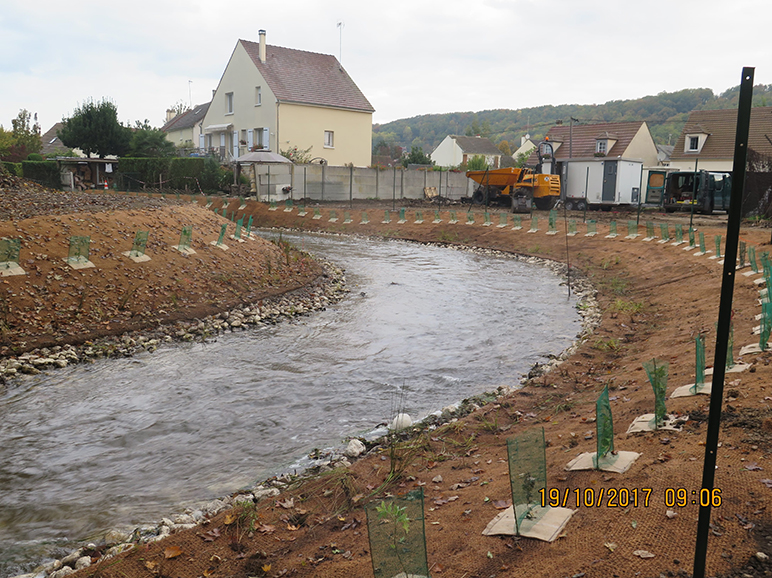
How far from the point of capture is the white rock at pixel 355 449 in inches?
279

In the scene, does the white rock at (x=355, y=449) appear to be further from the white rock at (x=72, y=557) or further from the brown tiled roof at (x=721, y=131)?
the brown tiled roof at (x=721, y=131)

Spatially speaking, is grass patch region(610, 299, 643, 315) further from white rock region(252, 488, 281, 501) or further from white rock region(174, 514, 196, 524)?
white rock region(174, 514, 196, 524)

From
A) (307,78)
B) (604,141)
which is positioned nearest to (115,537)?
(307,78)

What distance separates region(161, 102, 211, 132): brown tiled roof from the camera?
59025 mm

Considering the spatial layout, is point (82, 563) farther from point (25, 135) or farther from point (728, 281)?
point (25, 135)

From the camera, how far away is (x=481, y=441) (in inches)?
282

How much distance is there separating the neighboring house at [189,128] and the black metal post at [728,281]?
176 feet

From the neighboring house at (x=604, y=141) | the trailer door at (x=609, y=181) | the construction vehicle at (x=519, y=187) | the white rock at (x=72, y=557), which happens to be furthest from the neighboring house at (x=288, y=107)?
the white rock at (x=72, y=557)

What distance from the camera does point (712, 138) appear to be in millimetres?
45000

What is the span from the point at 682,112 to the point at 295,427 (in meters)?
86.1

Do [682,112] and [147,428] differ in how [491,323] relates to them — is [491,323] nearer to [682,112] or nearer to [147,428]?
[147,428]

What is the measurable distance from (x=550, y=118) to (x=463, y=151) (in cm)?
3189

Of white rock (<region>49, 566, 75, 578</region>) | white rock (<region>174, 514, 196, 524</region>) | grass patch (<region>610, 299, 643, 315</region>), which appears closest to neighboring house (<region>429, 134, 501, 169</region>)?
grass patch (<region>610, 299, 643, 315</region>)
